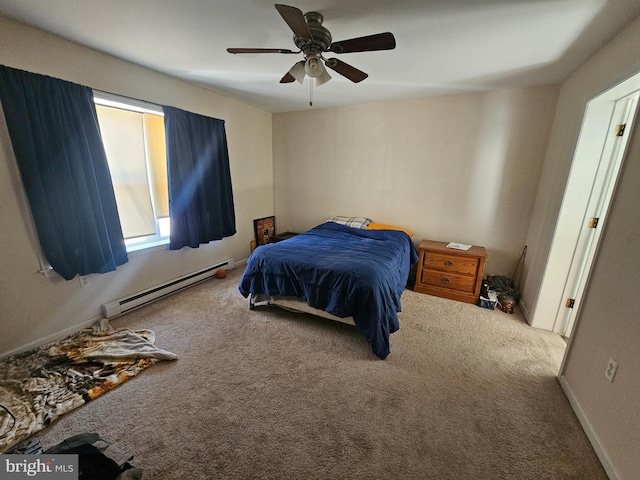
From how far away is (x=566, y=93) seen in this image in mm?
2420

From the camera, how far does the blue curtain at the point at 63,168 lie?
178 centimetres

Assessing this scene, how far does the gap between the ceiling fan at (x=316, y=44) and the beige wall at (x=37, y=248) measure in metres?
1.39

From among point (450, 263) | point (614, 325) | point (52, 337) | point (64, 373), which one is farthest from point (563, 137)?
point (52, 337)

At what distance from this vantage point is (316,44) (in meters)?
1.64

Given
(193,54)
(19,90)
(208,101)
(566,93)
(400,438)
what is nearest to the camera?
(400,438)

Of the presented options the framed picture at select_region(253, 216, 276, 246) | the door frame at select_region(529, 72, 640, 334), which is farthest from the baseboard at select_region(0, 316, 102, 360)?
the door frame at select_region(529, 72, 640, 334)

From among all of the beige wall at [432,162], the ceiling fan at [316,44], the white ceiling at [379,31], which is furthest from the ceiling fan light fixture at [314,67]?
the beige wall at [432,162]

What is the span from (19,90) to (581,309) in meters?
4.07

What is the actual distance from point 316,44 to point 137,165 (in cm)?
219

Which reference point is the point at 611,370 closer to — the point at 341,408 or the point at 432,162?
the point at 341,408

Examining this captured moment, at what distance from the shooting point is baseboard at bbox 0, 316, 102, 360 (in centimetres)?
190

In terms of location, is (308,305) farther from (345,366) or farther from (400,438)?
(400,438)

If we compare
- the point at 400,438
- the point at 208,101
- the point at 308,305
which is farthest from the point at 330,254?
the point at 208,101

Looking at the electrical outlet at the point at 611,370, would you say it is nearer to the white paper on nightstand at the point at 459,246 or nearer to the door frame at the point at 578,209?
the door frame at the point at 578,209
